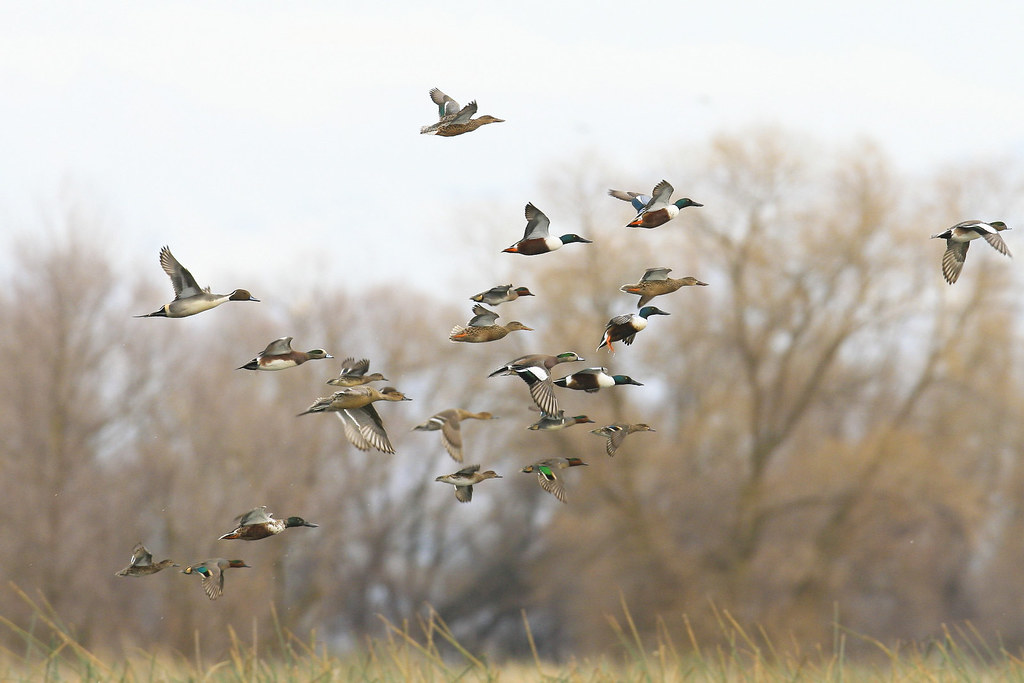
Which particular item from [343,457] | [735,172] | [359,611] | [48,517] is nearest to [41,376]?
[48,517]

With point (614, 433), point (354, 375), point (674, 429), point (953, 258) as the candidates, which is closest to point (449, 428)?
point (354, 375)

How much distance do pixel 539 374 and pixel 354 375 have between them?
94 centimetres

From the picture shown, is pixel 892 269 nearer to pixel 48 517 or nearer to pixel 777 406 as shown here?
pixel 777 406

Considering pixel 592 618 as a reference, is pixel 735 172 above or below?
above

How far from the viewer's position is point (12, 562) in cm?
1611

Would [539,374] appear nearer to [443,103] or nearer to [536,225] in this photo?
[536,225]

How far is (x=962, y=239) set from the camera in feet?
16.8

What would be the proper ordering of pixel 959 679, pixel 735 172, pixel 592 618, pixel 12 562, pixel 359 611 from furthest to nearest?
pixel 359 611, pixel 592 618, pixel 735 172, pixel 12 562, pixel 959 679

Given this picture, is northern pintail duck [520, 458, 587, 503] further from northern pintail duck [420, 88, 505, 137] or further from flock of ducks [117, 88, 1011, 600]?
northern pintail duck [420, 88, 505, 137]

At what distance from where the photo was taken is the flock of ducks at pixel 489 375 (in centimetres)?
444

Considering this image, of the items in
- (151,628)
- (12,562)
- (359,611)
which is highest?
(12,562)

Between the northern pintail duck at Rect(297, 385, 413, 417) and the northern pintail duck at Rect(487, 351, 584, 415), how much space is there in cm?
54

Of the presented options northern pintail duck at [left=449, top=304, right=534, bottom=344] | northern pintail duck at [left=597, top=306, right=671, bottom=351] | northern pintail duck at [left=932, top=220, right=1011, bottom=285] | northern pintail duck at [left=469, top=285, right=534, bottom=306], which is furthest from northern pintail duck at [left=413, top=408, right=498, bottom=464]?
northern pintail duck at [left=932, top=220, right=1011, bottom=285]

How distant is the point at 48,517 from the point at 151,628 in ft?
10.9
